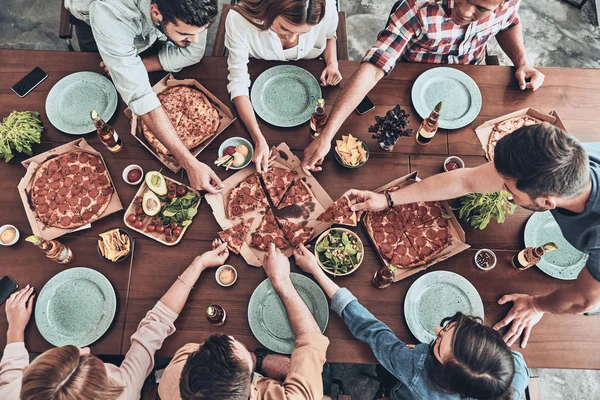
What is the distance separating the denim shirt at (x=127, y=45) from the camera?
2152 millimetres

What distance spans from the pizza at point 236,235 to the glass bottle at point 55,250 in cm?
80

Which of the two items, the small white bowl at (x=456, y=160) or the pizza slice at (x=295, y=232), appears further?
the small white bowl at (x=456, y=160)

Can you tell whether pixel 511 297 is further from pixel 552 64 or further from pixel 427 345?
pixel 552 64

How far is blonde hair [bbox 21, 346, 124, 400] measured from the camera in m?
1.67

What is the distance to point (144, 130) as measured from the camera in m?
2.38

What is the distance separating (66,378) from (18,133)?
1372 mm

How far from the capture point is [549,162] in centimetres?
168

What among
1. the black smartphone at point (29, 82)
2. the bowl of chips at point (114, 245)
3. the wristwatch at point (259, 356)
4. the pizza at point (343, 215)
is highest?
the black smartphone at point (29, 82)

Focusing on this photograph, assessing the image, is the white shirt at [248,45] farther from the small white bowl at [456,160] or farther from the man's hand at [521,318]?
the man's hand at [521,318]

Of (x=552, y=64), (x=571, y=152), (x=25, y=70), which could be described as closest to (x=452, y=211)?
(x=571, y=152)

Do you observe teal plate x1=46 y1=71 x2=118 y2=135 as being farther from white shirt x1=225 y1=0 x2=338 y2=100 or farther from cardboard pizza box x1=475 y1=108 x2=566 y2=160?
cardboard pizza box x1=475 y1=108 x2=566 y2=160

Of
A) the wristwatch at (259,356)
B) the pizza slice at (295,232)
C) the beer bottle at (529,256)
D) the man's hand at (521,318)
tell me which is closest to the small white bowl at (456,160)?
the beer bottle at (529,256)

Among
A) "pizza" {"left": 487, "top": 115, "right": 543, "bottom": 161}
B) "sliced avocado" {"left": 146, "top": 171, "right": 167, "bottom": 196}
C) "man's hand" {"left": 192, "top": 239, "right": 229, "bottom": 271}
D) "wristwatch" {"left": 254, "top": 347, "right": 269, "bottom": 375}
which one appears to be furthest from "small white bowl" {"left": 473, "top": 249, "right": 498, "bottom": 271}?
"sliced avocado" {"left": 146, "top": 171, "right": 167, "bottom": 196}

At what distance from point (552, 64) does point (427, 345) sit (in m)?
3.84
